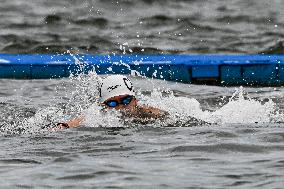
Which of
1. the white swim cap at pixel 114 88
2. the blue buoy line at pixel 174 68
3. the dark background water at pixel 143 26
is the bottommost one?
the white swim cap at pixel 114 88

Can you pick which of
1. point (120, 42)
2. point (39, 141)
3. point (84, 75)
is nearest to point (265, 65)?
point (84, 75)

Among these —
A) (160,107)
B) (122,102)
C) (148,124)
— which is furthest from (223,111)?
(122,102)

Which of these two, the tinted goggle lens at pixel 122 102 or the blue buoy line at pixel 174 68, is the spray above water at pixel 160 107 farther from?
the blue buoy line at pixel 174 68

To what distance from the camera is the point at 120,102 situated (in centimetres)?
1326

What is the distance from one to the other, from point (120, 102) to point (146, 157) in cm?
244

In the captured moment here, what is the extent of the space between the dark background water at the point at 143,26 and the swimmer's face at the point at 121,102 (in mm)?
9197

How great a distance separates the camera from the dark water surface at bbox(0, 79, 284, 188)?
9.75 meters

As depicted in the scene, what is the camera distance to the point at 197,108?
1502cm

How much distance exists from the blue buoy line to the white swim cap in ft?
18.1

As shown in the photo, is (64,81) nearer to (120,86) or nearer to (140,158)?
(120,86)

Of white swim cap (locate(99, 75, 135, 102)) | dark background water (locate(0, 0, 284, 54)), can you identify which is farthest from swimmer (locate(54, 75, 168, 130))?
dark background water (locate(0, 0, 284, 54))

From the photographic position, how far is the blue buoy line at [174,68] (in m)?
18.9

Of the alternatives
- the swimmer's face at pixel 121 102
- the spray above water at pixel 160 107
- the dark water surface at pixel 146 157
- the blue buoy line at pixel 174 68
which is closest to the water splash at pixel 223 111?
the spray above water at pixel 160 107

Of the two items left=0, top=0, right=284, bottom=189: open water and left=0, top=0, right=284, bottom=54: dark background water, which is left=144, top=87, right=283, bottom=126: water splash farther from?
left=0, top=0, right=284, bottom=54: dark background water
